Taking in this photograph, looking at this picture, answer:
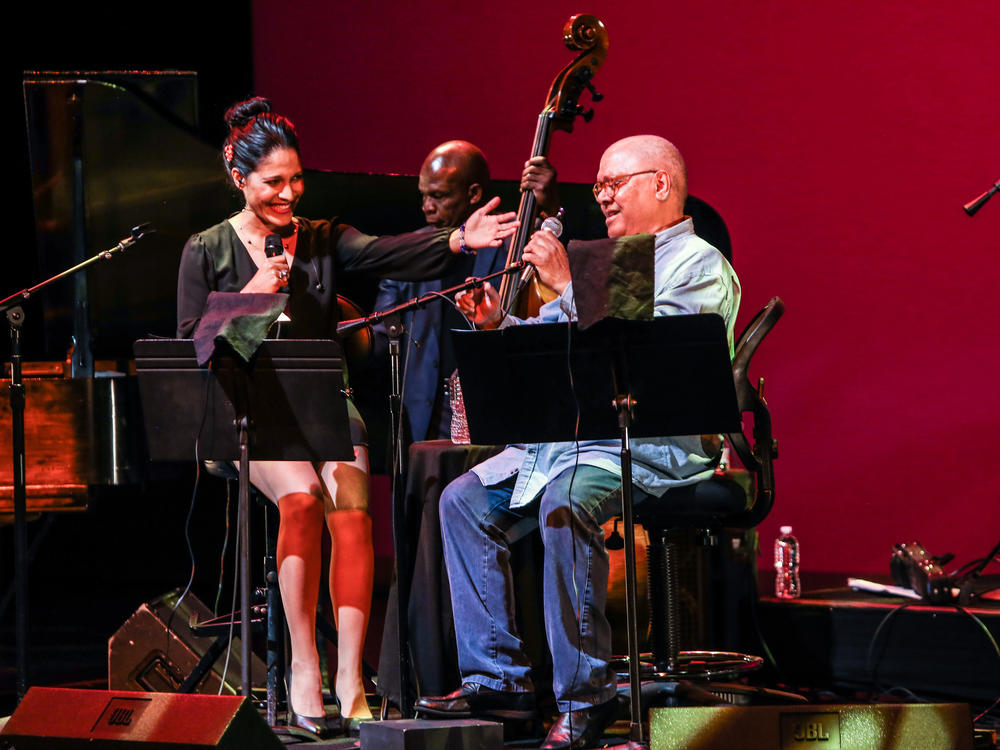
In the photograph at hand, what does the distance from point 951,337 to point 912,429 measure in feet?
1.29

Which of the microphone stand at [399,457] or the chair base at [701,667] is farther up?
the microphone stand at [399,457]

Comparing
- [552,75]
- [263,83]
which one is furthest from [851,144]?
[263,83]

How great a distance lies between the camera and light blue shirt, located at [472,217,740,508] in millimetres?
2881

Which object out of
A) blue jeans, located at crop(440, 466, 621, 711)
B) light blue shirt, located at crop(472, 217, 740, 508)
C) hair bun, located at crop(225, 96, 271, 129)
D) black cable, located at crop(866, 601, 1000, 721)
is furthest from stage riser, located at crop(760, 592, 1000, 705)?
hair bun, located at crop(225, 96, 271, 129)

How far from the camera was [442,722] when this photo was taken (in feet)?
8.07

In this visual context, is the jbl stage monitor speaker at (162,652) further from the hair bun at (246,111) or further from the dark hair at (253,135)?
the hair bun at (246,111)

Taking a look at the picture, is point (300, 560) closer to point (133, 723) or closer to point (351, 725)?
point (351, 725)

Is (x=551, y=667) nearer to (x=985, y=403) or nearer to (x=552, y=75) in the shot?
(x=985, y=403)

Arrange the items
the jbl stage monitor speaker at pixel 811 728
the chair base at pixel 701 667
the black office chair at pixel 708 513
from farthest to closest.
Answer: the chair base at pixel 701 667, the black office chair at pixel 708 513, the jbl stage monitor speaker at pixel 811 728

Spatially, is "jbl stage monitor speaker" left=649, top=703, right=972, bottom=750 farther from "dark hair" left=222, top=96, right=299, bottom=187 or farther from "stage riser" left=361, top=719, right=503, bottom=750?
"dark hair" left=222, top=96, right=299, bottom=187

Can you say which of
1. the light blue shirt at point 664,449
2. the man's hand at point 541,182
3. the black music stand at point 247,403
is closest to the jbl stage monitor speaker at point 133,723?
the black music stand at point 247,403

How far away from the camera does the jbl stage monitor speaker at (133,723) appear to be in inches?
84.7

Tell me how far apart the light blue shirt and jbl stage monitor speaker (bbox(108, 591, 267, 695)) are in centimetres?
103

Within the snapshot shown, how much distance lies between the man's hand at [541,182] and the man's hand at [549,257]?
1.79ft
